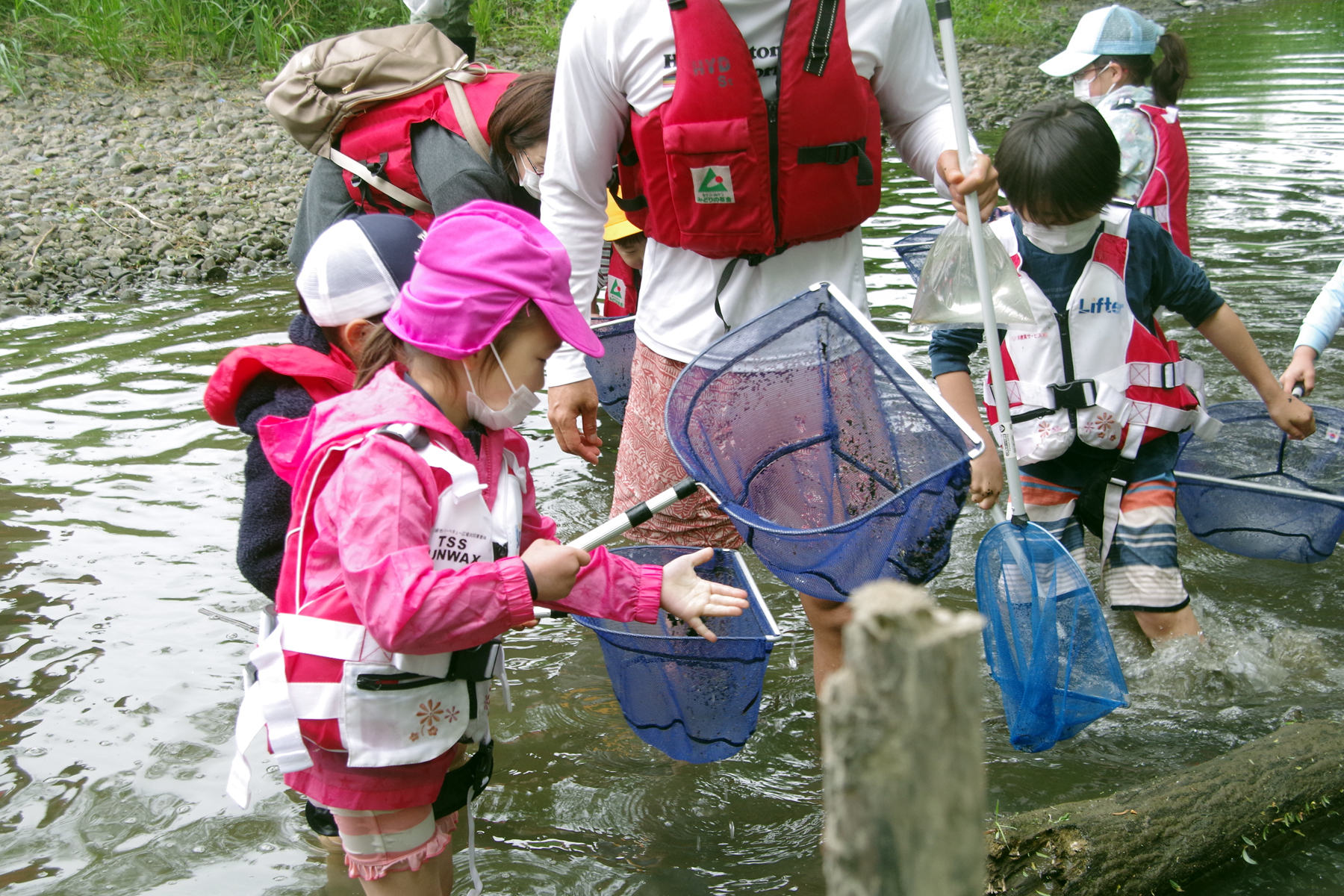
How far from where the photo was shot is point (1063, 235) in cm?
312

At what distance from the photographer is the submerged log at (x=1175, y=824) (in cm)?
234

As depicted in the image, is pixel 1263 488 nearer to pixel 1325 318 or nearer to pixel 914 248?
pixel 1325 318

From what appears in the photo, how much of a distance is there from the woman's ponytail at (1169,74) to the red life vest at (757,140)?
326cm

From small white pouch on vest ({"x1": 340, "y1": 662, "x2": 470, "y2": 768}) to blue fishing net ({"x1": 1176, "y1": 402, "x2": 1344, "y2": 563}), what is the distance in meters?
2.54

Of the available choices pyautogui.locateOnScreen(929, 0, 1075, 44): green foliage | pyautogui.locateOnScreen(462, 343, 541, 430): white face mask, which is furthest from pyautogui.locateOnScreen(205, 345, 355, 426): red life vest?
pyautogui.locateOnScreen(929, 0, 1075, 44): green foliage

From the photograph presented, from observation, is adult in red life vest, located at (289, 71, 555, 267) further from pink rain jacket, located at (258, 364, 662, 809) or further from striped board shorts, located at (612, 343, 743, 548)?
pink rain jacket, located at (258, 364, 662, 809)

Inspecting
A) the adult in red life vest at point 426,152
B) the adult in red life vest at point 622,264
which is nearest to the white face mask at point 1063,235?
the adult in red life vest at point 426,152

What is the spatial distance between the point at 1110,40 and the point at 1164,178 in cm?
69

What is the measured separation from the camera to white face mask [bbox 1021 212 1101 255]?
310 cm

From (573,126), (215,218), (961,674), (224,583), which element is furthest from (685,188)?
(215,218)

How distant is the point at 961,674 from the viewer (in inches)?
35.8

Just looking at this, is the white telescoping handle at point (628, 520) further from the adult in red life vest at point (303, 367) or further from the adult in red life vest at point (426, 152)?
the adult in red life vest at point (426, 152)

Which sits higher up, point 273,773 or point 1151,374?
point 1151,374

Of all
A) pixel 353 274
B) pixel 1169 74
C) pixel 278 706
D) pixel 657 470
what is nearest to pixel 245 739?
pixel 278 706
